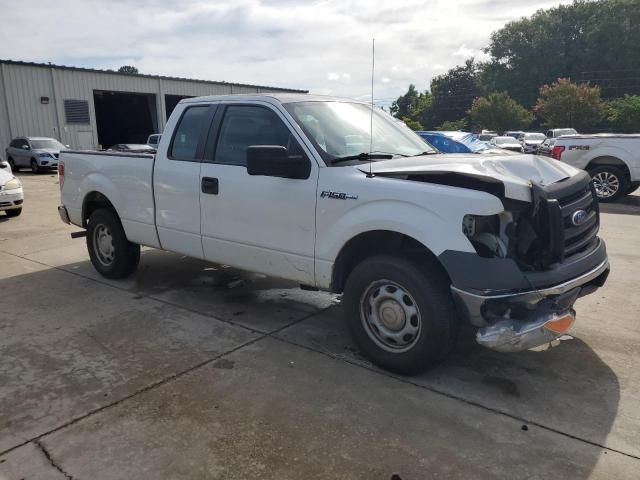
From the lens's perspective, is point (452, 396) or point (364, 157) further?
point (364, 157)

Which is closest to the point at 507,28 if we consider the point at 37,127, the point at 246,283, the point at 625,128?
the point at 625,128

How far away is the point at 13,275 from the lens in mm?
6609

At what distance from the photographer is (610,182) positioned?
1212 cm

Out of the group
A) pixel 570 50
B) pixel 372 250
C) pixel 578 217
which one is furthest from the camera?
pixel 570 50

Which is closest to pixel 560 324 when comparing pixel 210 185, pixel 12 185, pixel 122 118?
pixel 210 185

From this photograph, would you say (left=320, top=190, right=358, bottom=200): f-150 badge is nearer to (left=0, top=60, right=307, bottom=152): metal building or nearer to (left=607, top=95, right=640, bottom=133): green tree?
(left=0, top=60, right=307, bottom=152): metal building

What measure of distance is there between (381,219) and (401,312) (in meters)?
0.66

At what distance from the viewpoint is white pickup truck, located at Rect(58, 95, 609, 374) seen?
11.1ft

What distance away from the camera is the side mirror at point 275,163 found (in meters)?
3.90

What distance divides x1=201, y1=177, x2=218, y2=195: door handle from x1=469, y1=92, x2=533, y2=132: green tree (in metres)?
56.4

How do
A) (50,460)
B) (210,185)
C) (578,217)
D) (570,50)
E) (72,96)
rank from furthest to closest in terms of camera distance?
(570,50)
(72,96)
(210,185)
(578,217)
(50,460)

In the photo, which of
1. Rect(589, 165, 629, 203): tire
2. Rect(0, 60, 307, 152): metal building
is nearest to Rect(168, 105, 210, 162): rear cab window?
Rect(589, 165, 629, 203): tire

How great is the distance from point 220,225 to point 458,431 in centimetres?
269

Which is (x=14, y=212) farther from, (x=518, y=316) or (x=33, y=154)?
(x=33, y=154)
